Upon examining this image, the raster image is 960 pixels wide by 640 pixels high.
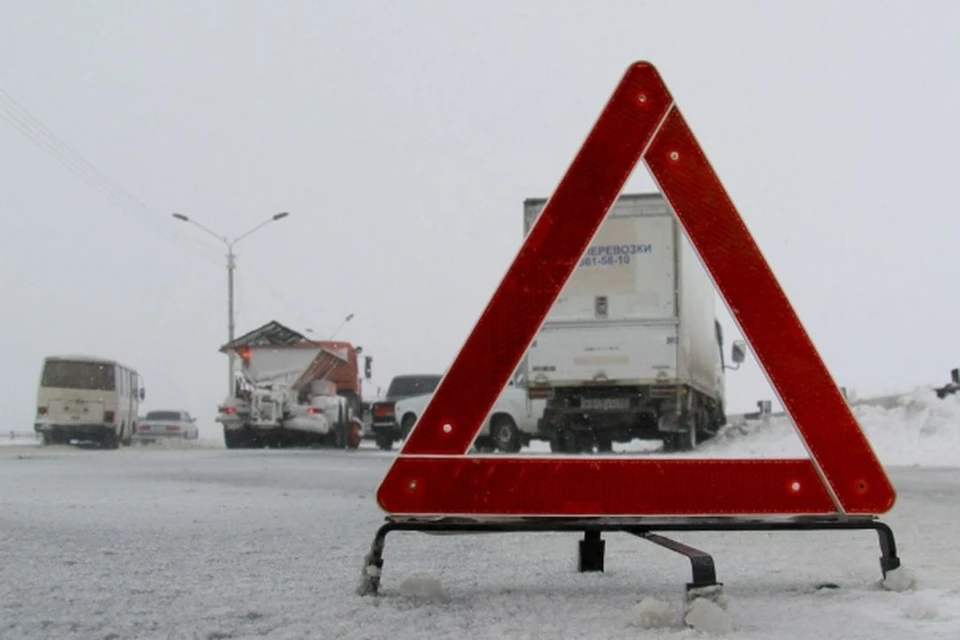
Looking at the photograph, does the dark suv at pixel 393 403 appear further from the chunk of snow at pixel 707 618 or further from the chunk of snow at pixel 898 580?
the chunk of snow at pixel 707 618

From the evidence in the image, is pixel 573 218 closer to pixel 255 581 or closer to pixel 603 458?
pixel 603 458

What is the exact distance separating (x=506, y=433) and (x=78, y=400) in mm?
19685

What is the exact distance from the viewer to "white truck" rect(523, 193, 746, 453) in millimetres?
18906

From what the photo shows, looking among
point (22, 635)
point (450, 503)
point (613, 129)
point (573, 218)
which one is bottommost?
point (22, 635)

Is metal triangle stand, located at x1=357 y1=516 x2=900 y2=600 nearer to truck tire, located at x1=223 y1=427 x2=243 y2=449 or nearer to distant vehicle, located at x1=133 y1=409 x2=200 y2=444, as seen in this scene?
truck tire, located at x1=223 y1=427 x2=243 y2=449

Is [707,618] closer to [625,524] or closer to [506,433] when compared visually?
[625,524]

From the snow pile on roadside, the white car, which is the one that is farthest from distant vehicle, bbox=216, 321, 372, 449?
the snow pile on roadside

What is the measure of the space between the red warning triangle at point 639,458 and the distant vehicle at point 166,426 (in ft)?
173

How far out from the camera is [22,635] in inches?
136

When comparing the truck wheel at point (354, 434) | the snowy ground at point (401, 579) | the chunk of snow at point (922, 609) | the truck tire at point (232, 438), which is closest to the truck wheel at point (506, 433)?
the truck tire at point (232, 438)

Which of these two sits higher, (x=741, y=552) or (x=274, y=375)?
(x=274, y=375)

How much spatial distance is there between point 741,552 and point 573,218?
2374 mm

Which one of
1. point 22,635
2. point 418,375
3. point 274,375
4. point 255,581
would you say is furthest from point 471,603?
point 274,375

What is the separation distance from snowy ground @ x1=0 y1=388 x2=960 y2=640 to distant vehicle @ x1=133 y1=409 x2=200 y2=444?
49188 millimetres
